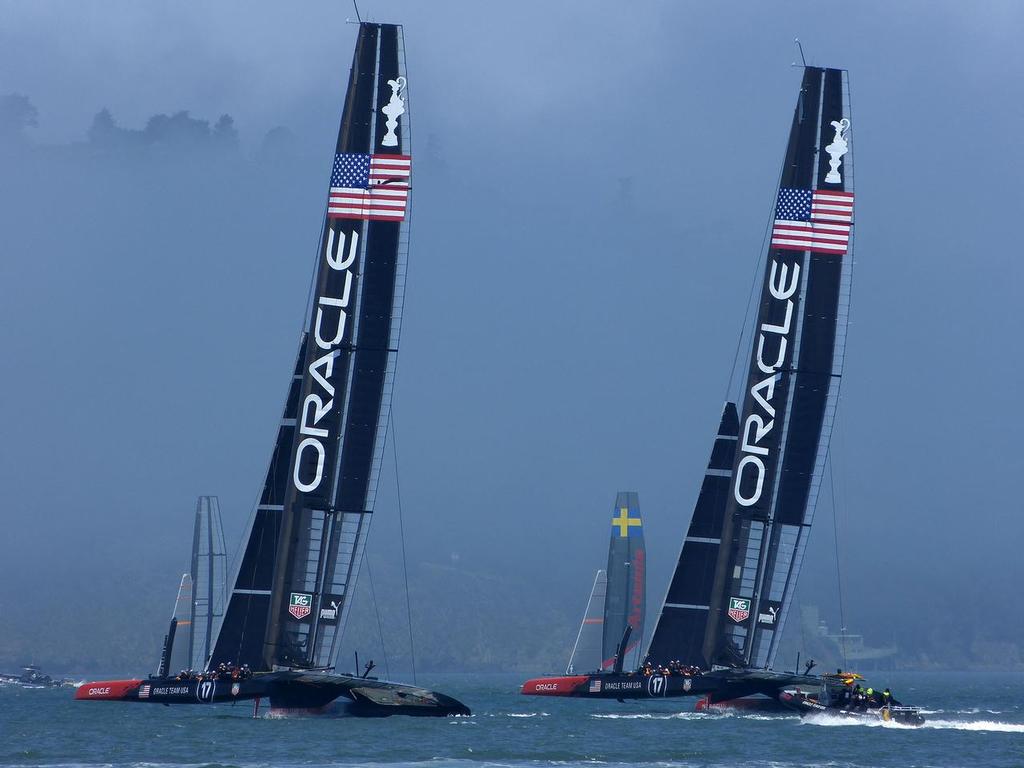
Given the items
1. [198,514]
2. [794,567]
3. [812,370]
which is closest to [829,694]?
[794,567]

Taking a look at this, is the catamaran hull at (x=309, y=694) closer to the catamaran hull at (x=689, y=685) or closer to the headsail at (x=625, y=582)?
the catamaran hull at (x=689, y=685)

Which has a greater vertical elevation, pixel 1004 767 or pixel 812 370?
pixel 812 370

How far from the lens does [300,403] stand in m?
59.9

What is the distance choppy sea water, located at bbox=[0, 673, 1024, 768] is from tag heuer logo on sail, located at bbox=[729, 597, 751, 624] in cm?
347

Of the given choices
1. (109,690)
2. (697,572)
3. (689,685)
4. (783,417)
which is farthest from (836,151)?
(109,690)

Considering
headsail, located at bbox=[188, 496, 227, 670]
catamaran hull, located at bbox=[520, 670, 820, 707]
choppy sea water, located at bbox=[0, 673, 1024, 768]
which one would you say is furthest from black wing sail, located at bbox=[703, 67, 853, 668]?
headsail, located at bbox=[188, 496, 227, 670]

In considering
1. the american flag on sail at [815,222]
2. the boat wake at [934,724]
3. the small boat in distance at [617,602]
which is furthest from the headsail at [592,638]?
the american flag on sail at [815,222]

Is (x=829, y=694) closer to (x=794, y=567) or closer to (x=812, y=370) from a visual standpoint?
(x=794, y=567)

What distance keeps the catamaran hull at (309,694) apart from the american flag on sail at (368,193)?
570 inches

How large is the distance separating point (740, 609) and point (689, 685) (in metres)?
4.26

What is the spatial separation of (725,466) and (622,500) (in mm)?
11618

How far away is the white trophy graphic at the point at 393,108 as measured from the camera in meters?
60.0

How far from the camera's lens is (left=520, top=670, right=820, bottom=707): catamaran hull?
6362 cm

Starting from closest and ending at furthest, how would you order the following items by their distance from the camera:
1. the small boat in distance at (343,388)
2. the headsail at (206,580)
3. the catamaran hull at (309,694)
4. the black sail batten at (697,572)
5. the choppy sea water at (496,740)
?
the choppy sea water at (496,740), the catamaran hull at (309,694), the small boat in distance at (343,388), the black sail batten at (697,572), the headsail at (206,580)
